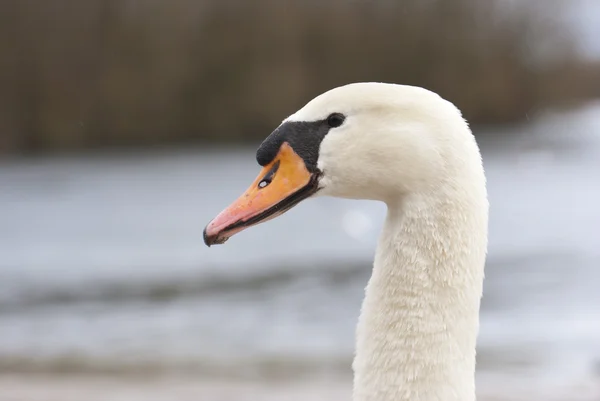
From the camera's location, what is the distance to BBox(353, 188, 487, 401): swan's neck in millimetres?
2201

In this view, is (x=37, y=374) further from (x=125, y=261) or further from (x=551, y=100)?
(x=551, y=100)

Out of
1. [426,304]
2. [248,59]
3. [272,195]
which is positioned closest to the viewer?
[426,304]

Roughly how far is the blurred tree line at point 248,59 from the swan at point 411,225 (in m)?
28.3

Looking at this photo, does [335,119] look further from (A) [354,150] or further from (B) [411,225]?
(B) [411,225]

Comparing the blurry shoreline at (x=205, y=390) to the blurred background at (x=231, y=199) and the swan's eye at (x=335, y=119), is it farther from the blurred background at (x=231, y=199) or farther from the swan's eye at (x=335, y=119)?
the swan's eye at (x=335, y=119)

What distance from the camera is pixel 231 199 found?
18281mm

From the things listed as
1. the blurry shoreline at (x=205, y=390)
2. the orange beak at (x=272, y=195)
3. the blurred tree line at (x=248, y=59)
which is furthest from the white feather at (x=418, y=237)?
the blurred tree line at (x=248, y=59)

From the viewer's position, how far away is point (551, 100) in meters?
32.7

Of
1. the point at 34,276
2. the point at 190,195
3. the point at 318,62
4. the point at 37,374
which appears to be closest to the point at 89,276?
the point at 34,276

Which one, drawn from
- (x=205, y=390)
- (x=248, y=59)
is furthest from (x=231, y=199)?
(x=248, y=59)

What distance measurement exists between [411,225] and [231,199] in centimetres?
1612

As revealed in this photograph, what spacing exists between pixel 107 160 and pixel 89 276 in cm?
1593

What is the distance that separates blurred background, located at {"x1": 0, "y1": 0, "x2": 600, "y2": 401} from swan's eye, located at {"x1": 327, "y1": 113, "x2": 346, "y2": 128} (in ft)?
17.7

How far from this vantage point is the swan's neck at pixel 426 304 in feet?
7.22
